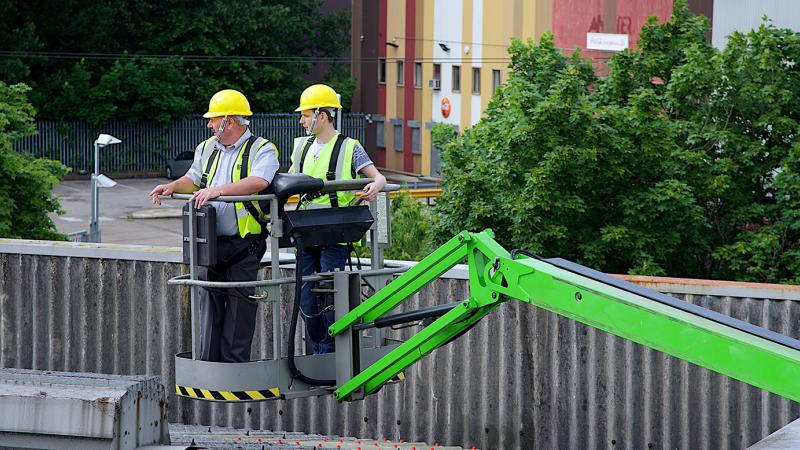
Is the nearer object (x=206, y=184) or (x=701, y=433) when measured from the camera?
(x=206, y=184)

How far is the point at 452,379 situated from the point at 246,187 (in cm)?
372

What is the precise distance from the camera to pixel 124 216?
1959 inches

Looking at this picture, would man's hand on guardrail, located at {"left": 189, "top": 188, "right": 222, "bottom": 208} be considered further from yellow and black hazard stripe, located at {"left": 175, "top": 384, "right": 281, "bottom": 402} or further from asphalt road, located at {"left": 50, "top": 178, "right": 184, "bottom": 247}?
asphalt road, located at {"left": 50, "top": 178, "right": 184, "bottom": 247}

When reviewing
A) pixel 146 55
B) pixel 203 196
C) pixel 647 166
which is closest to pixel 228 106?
pixel 203 196

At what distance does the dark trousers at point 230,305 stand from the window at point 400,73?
5380 centimetres

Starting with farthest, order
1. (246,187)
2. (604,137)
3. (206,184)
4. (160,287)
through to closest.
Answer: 1. (604,137)
2. (160,287)
3. (206,184)
4. (246,187)

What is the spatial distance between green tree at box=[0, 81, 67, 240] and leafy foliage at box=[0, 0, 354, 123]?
40.9 metres

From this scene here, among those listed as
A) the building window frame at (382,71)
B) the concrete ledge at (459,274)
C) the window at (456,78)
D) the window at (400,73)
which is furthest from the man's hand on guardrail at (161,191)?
the building window frame at (382,71)

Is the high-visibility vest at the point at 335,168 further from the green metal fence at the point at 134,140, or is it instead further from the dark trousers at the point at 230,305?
the green metal fence at the point at 134,140

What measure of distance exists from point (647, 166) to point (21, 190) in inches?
334

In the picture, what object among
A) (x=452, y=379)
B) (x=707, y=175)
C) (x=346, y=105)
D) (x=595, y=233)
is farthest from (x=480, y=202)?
(x=346, y=105)

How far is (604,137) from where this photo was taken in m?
16.9

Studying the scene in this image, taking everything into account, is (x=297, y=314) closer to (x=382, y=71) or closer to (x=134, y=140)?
(x=134, y=140)

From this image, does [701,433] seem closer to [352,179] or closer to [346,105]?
[352,179]
